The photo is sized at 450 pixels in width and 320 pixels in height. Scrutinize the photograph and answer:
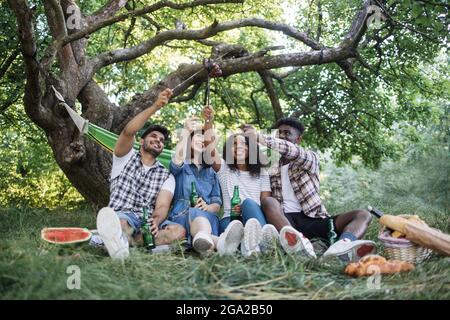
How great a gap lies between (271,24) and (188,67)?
1.03m

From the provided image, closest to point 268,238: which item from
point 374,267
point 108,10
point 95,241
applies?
point 374,267

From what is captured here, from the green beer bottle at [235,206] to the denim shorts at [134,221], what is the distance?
413 mm

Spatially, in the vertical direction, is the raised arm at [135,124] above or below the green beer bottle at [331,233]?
above

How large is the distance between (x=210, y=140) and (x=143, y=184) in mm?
547

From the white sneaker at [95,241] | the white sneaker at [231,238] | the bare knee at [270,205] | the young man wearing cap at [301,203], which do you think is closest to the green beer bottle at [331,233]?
the young man wearing cap at [301,203]

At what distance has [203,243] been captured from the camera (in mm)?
2561

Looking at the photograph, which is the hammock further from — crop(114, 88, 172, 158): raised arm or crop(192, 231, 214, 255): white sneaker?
crop(192, 231, 214, 255): white sneaker

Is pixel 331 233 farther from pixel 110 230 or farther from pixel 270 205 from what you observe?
pixel 110 230

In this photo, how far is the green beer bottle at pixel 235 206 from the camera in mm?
3004

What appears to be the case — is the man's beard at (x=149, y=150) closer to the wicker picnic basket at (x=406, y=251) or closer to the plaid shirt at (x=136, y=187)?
the plaid shirt at (x=136, y=187)

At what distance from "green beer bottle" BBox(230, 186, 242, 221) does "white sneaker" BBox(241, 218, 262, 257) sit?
0.44 metres

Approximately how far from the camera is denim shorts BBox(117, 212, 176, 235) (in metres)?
2.79
